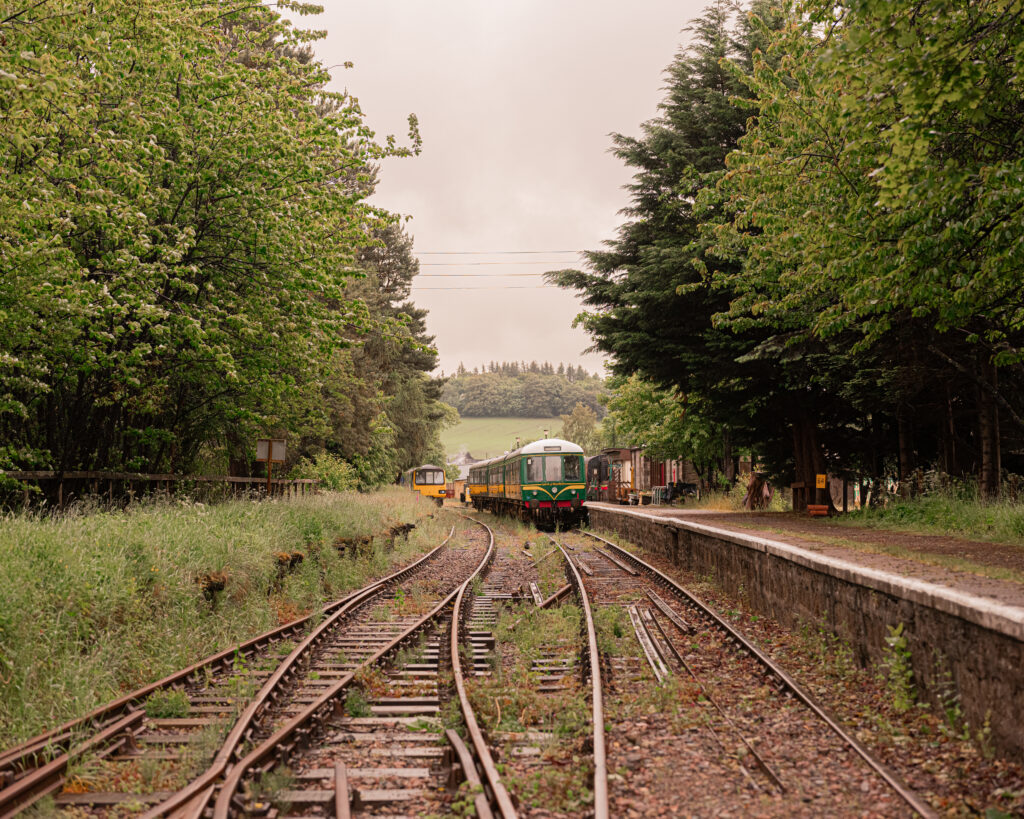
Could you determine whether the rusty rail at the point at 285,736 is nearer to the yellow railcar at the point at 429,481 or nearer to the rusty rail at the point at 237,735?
the rusty rail at the point at 237,735

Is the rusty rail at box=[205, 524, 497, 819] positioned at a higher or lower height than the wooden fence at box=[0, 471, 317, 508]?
lower

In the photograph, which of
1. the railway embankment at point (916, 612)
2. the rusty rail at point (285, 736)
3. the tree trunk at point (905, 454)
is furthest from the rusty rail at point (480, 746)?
the tree trunk at point (905, 454)

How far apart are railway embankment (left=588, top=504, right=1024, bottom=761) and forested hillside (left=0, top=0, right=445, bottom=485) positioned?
8.62 meters

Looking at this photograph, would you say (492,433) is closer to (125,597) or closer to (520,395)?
(520,395)

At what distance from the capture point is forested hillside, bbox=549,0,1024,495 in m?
7.20

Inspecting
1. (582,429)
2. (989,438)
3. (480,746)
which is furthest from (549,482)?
(582,429)

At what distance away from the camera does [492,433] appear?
156125 millimetres

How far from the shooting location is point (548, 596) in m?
12.0

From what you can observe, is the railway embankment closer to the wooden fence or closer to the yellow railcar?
the wooden fence

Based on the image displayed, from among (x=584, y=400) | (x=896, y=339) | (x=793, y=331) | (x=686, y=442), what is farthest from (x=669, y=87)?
(x=584, y=400)

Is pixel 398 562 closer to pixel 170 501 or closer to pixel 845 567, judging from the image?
pixel 170 501

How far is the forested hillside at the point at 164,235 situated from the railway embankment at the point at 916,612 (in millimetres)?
8620

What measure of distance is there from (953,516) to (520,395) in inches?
6148

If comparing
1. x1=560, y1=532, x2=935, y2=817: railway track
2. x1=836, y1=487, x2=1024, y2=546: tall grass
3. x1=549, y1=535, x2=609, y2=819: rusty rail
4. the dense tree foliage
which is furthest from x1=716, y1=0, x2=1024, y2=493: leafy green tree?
the dense tree foliage
